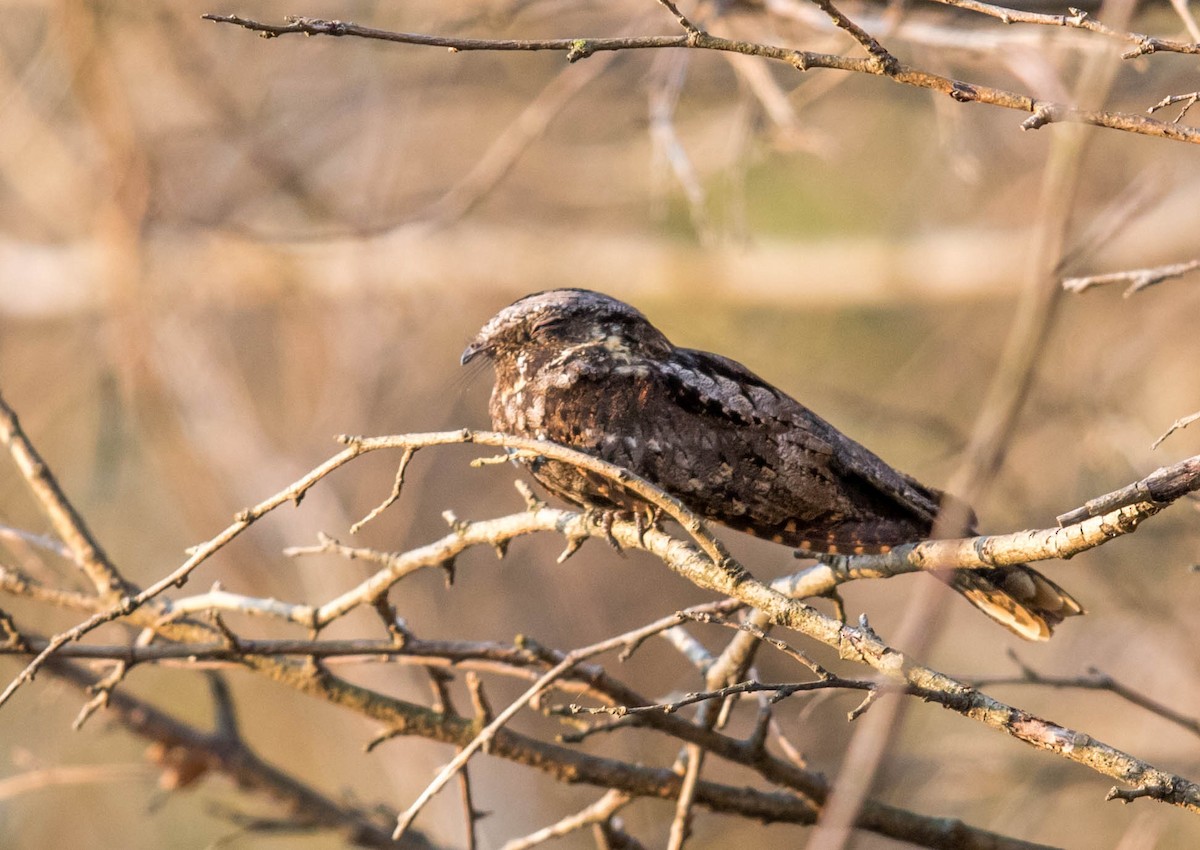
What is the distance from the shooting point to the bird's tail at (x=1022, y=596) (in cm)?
239

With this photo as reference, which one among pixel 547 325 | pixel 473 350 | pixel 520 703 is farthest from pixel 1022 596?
pixel 473 350

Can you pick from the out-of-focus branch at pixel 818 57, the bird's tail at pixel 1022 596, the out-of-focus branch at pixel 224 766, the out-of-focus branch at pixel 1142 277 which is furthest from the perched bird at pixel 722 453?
the out-of-focus branch at pixel 224 766

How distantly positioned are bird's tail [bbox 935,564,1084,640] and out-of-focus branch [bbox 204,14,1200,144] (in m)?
1.01

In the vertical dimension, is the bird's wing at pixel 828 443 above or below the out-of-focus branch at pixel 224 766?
above

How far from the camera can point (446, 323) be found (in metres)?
8.30

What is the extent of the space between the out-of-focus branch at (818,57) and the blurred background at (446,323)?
328 cm

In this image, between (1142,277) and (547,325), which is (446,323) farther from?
(1142,277)

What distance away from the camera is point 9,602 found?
7.62m

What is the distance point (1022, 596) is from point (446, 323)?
20.6ft

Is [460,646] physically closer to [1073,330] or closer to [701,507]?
[701,507]

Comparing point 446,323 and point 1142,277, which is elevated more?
point 446,323

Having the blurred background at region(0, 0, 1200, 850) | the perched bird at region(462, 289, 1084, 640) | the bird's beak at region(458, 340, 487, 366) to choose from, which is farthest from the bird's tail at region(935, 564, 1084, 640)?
the blurred background at region(0, 0, 1200, 850)

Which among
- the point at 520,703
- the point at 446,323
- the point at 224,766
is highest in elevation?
the point at 446,323

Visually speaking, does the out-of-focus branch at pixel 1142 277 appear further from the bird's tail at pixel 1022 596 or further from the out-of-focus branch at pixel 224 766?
the out-of-focus branch at pixel 224 766
